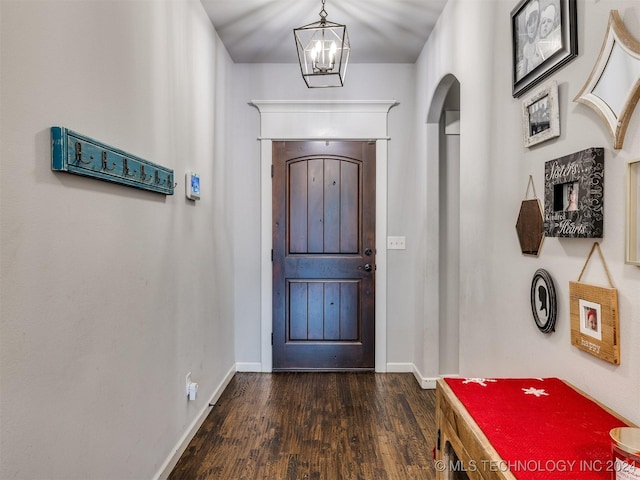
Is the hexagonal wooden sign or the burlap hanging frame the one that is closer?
the burlap hanging frame

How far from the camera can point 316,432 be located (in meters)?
2.40

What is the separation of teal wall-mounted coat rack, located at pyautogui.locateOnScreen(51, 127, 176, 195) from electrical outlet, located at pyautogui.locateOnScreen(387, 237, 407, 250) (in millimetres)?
2036

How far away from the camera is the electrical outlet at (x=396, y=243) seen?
3416mm

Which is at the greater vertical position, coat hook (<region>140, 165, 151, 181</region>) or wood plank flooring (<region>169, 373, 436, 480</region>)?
coat hook (<region>140, 165, 151, 181</region>)

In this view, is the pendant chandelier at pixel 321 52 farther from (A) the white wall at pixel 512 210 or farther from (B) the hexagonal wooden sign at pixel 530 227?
(B) the hexagonal wooden sign at pixel 530 227

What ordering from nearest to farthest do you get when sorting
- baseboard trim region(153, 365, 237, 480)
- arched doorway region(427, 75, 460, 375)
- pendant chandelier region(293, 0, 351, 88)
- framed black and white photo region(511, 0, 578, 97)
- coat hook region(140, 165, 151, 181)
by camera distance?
1. framed black and white photo region(511, 0, 578, 97)
2. coat hook region(140, 165, 151, 181)
3. baseboard trim region(153, 365, 237, 480)
4. pendant chandelier region(293, 0, 351, 88)
5. arched doorway region(427, 75, 460, 375)

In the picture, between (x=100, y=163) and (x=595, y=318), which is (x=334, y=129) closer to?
(x=100, y=163)

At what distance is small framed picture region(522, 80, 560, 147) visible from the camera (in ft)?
4.50

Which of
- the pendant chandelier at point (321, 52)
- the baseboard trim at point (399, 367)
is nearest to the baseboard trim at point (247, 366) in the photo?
the baseboard trim at point (399, 367)

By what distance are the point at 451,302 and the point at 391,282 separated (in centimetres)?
51

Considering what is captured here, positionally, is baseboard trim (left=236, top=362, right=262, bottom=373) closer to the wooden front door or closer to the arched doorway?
the wooden front door

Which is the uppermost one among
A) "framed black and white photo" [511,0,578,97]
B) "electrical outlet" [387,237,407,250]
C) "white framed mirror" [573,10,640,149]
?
"framed black and white photo" [511,0,578,97]

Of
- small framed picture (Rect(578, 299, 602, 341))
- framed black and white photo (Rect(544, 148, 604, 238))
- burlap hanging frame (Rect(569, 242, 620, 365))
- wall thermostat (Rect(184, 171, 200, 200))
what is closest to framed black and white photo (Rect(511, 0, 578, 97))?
framed black and white photo (Rect(544, 148, 604, 238))

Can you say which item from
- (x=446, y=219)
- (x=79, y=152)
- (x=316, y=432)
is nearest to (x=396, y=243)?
(x=446, y=219)
